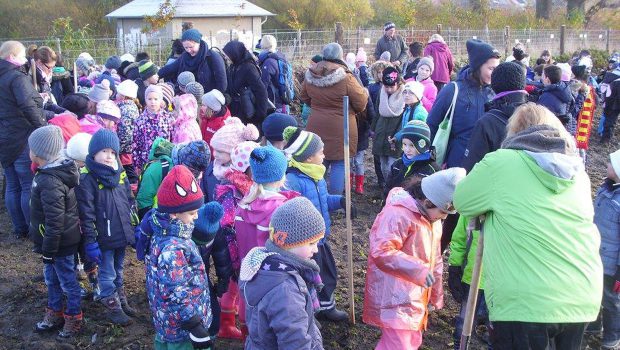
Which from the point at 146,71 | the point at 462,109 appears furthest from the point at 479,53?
the point at 146,71

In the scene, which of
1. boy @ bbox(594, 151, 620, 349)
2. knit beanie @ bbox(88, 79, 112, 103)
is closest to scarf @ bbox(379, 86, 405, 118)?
boy @ bbox(594, 151, 620, 349)

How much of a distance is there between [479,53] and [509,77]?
2.13 ft

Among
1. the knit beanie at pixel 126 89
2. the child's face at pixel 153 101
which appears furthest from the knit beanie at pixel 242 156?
the knit beanie at pixel 126 89

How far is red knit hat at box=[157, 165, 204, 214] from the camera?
11.0 feet

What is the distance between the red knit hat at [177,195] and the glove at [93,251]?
126 centimetres

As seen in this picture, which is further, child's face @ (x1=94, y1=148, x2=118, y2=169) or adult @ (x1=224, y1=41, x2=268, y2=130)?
adult @ (x1=224, y1=41, x2=268, y2=130)

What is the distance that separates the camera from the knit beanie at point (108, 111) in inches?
236

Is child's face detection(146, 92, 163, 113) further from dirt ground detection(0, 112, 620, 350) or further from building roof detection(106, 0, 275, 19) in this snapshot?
building roof detection(106, 0, 275, 19)

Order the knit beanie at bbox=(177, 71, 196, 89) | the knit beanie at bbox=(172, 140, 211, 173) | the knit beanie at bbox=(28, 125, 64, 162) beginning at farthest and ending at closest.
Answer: the knit beanie at bbox=(177, 71, 196, 89)
the knit beanie at bbox=(172, 140, 211, 173)
the knit beanie at bbox=(28, 125, 64, 162)

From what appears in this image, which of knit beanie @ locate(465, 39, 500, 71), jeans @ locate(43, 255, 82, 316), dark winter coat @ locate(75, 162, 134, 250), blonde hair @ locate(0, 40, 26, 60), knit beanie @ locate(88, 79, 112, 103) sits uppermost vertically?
blonde hair @ locate(0, 40, 26, 60)

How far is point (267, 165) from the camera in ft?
12.0

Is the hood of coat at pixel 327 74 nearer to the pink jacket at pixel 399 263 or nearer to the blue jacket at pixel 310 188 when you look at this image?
the blue jacket at pixel 310 188

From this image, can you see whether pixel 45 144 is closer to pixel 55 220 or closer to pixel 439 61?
pixel 55 220

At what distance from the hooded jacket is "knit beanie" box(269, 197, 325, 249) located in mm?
844
